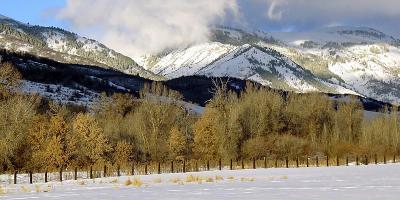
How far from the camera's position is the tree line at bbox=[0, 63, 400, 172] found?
222ft

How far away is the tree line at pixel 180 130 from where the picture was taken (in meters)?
67.8

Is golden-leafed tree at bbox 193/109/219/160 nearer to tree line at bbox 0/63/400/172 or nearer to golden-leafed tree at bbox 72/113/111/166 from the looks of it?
tree line at bbox 0/63/400/172

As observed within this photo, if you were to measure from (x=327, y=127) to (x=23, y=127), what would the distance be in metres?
66.4

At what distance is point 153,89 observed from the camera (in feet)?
333

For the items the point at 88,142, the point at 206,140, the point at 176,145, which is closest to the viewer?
the point at 88,142

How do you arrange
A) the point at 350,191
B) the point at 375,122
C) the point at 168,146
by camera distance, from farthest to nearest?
the point at 375,122, the point at 168,146, the point at 350,191

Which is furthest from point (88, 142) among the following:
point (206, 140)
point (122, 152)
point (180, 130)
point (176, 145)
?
point (180, 130)

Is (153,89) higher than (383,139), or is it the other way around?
(153,89)

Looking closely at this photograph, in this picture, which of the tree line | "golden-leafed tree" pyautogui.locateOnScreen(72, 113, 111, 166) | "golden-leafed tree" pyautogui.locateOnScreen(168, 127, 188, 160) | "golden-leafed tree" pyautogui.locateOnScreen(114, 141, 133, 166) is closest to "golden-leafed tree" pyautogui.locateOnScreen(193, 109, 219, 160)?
the tree line

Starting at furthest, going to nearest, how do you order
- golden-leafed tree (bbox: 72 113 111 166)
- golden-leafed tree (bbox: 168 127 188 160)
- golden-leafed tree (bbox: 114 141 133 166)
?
golden-leafed tree (bbox: 168 127 188 160)
golden-leafed tree (bbox: 114 141 133 166)
golden-leafed tree (bbox: 72 113 111 166)

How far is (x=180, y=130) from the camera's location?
93375 mm

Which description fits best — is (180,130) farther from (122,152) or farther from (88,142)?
(88,142)

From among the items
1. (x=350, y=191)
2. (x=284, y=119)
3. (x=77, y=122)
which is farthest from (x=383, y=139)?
(x=350, y=191)

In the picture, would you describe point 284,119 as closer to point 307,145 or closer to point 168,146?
point 307,145
